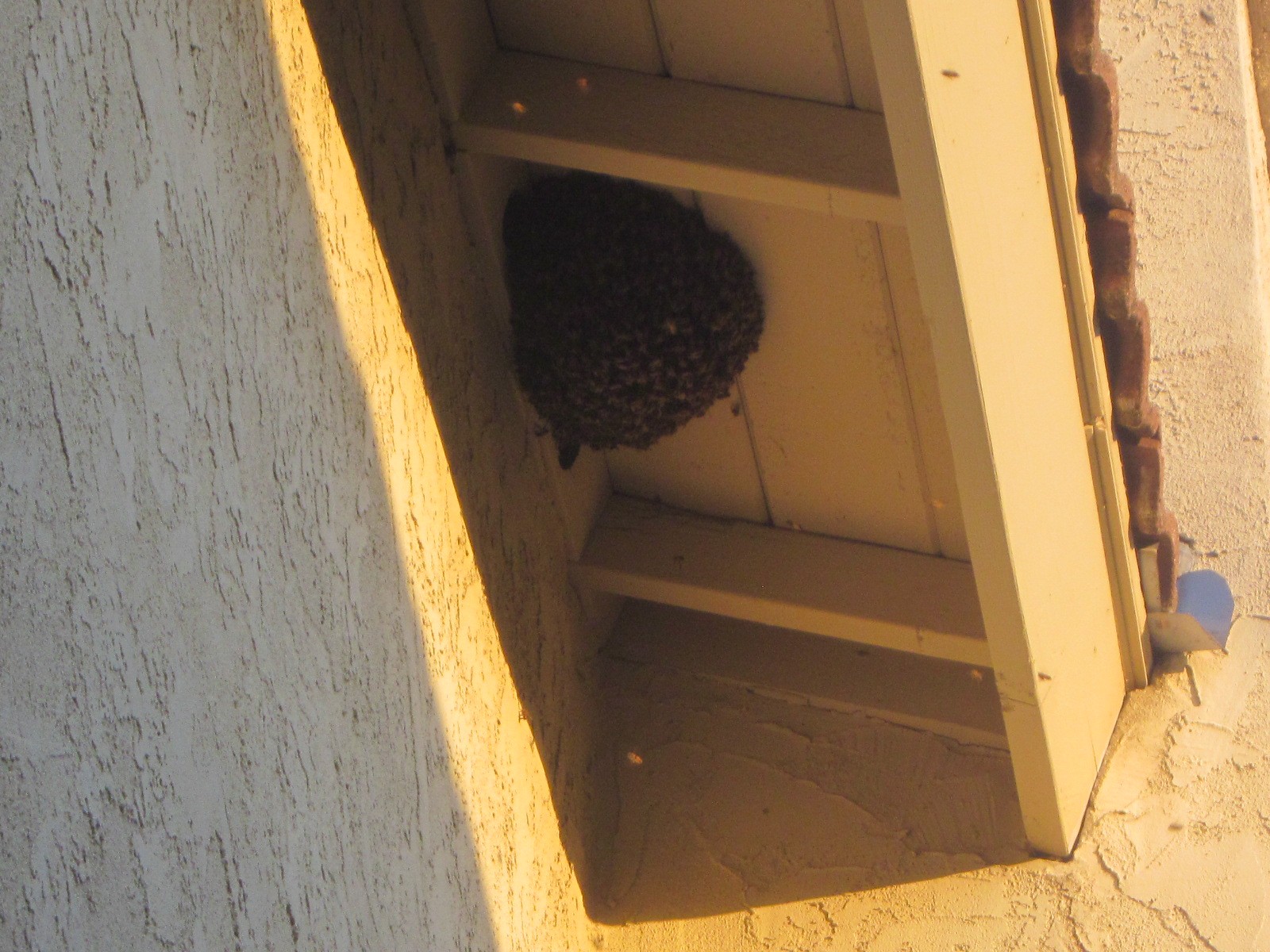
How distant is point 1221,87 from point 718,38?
157 cm

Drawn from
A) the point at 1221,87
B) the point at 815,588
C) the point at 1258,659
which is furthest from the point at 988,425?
the point at 1221,87

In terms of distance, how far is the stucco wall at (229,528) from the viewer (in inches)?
30.7

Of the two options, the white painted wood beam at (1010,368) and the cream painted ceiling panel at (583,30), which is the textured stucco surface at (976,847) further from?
the cream painted ceiling panel at (583,30)

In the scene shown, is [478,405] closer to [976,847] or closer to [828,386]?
[828,386]

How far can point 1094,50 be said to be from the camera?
1477 mm

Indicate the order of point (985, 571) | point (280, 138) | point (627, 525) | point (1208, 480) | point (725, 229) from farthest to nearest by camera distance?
point (1208, 480) < point (627, 525) < point (725, 229) < point (985, 571) < point (280, 138)

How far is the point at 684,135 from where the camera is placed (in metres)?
1.52

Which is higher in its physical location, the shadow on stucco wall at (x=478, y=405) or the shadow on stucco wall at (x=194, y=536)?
the shadow on stucco wall at (x=478, y=405)

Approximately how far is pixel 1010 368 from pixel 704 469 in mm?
658

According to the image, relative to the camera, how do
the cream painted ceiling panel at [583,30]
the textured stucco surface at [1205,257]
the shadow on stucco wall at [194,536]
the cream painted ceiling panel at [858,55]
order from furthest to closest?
the textured stucco surface at [1205,257]
the cream painted ceiling panel at [583,30]
the cream painted ceiling panel at [858,55]
the shadow on stucco wall at [194,536]

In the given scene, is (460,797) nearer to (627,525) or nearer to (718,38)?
(627,525)

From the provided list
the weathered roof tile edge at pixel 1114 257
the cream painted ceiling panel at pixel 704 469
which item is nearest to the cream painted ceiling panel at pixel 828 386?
the cream painted ceiling panel at pixel 704 469

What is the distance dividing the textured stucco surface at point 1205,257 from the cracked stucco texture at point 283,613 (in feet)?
0.93

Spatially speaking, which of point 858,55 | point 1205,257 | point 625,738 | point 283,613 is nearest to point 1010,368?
point 858,55
